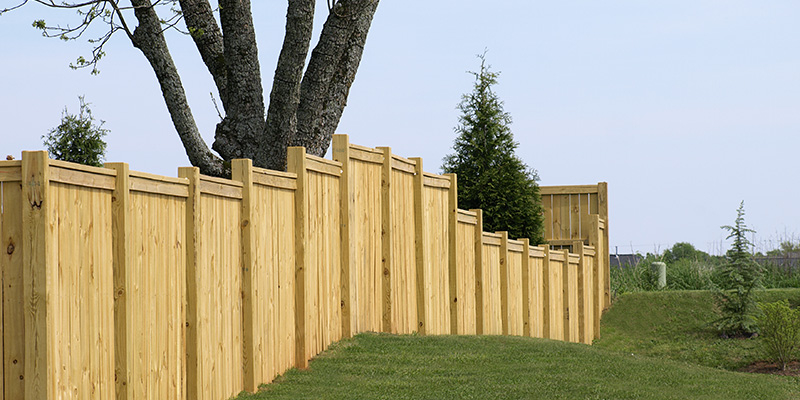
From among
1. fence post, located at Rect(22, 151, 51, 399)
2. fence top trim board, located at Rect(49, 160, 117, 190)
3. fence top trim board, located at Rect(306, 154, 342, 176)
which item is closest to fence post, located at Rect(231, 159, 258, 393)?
fence top trim board, located at Rect(306, 154, 342, 176)

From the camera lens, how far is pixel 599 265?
54.5 feet

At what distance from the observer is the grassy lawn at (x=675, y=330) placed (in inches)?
550

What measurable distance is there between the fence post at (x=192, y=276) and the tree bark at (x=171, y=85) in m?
5.82

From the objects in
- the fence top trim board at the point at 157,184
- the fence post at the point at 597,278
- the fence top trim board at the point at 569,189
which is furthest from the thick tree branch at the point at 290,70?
the fence top trim board at the point at 569,189

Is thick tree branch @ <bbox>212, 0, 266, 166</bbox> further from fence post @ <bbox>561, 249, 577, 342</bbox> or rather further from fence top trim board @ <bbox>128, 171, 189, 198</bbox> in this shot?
fence post @ <bbox>561, 249, 577, 342</bbox>

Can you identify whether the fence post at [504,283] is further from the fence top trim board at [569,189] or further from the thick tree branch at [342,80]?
the fence top trim board at [569,189]

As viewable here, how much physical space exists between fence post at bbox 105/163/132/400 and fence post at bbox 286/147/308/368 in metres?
2.25

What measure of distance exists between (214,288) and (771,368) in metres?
9.43

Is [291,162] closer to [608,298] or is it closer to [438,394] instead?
[438,394]

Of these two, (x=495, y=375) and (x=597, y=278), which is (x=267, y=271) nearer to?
(x=495, y=375)

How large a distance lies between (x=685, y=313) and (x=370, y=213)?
9.26 metres

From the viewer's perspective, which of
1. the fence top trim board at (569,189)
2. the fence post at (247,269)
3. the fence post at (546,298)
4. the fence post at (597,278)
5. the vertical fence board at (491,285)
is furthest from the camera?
the fence top trim board at (569,189)

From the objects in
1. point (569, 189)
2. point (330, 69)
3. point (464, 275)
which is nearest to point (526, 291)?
point (464, 275)

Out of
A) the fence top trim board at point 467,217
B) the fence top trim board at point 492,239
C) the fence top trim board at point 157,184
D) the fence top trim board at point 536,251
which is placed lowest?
the fence top trim board at point 536,251
